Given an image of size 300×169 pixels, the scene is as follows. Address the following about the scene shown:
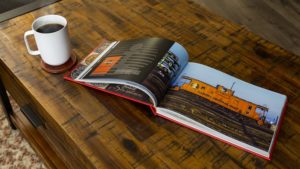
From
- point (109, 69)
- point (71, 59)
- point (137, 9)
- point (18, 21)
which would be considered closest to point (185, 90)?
point (109, 69)

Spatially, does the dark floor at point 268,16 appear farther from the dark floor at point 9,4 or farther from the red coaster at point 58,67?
the red coaster at point 58,67

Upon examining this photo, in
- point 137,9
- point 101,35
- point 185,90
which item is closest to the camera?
point 185,90

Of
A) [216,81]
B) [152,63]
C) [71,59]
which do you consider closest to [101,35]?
Answer: [71,59]

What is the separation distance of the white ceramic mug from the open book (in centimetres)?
5

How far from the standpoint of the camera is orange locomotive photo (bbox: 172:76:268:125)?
0.79 meters

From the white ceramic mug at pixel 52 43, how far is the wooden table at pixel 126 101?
42mm

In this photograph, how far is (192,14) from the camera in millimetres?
1137

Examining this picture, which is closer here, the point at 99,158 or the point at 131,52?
the point at 99,158

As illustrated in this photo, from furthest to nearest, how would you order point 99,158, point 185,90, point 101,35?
point 101,35
point 185,90
point 99,158

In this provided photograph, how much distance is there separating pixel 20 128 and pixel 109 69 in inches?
19.9

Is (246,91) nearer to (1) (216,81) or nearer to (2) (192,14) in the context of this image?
(1) (216,81)

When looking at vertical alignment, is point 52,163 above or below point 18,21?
below

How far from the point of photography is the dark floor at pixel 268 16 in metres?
1.75

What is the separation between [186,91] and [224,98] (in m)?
0.09
